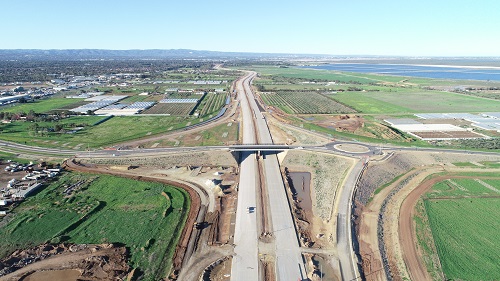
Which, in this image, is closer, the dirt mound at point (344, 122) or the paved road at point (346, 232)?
the paved road at point (346, 232)

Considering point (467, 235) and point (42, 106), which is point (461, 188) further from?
point (42, 106)

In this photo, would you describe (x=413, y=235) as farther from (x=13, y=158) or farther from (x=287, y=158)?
(x=13, y=158)

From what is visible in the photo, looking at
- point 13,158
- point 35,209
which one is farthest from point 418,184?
point 13,158

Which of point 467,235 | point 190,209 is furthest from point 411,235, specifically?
point 190,209

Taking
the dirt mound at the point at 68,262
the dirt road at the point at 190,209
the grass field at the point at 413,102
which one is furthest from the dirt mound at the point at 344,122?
the dirt mound at the point at 68,262

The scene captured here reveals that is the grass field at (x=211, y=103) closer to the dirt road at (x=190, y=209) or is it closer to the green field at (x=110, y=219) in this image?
the dirt road at (x=190, y=209)

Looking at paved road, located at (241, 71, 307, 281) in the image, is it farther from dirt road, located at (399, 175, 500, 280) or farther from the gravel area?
dirt road, located at (399, 175, 500, 280)

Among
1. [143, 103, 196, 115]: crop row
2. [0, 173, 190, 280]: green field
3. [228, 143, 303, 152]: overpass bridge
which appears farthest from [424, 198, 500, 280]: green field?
[143, 103, 196, 115]: crop row
